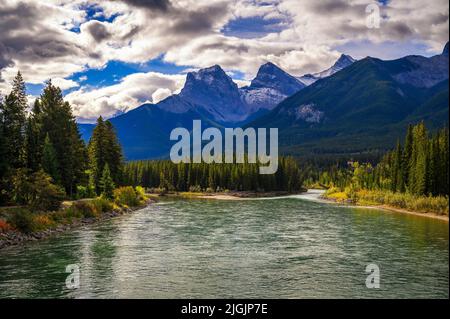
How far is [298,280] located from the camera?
35406 mm

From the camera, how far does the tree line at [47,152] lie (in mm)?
65938

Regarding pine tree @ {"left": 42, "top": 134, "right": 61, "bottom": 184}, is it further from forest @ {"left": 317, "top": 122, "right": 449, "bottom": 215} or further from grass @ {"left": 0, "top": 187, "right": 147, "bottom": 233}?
forest @ {"left": 317, "top": 122, "right": 449, "bottom": 215}

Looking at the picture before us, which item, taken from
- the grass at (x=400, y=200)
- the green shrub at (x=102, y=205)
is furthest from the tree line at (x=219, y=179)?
the green shrub at (x=102, y=205)

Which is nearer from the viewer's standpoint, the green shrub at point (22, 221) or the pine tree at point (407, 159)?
the green shrub at point (22, 221)

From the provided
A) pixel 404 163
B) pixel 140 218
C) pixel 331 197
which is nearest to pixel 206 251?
pixel 140 218

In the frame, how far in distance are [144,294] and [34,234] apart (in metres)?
30.3

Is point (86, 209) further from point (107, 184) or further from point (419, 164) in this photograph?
point (419, 164)

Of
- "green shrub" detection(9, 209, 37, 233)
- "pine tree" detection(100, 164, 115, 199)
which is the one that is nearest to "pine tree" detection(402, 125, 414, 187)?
"pine tree" detection(100, 164, 115, 199)

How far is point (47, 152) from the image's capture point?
74562mm

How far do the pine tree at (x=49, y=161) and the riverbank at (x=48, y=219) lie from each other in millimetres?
5457

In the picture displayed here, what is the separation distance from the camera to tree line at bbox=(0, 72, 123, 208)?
216ft

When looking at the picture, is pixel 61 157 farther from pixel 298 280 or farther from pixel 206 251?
pixel 298 280

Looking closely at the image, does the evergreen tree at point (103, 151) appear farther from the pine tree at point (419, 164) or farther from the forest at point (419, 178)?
the pine tree at point (419, 164)

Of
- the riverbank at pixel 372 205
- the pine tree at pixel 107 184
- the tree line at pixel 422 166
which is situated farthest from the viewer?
the pine tree at pixel 107 184
